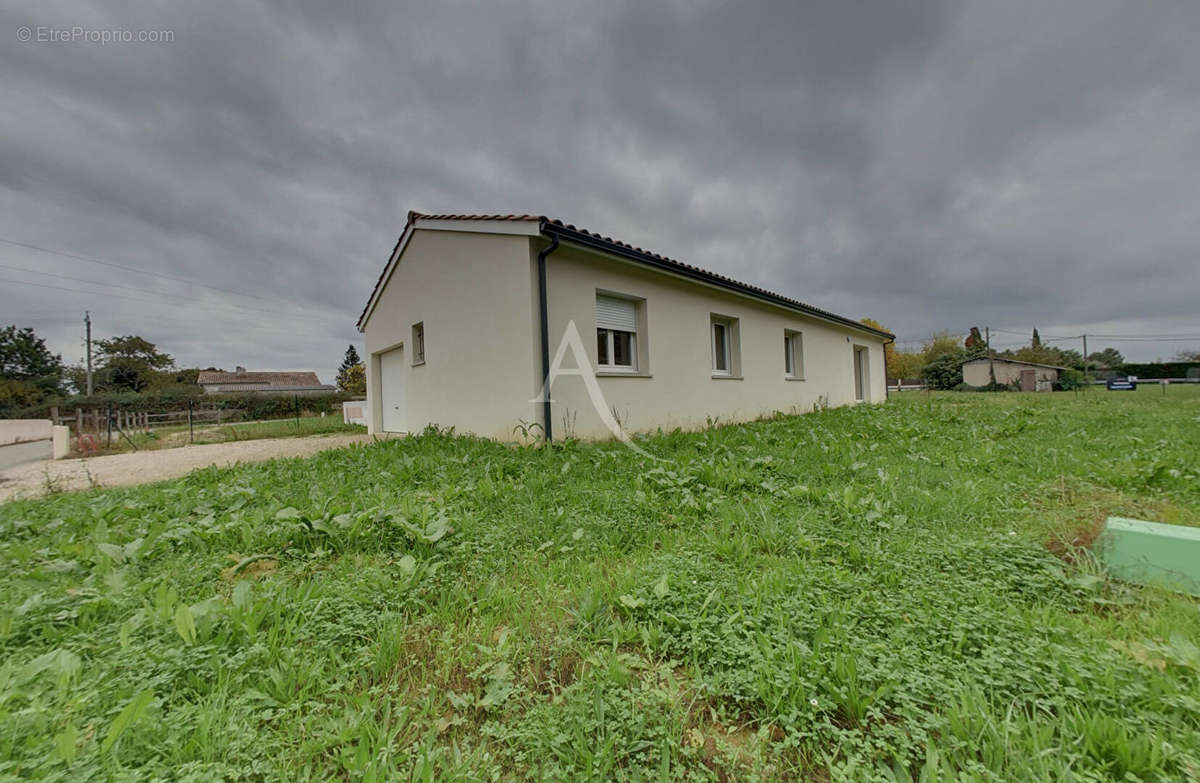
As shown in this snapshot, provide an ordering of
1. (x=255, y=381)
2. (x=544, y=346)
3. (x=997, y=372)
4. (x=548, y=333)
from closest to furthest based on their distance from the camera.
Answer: (x=544, y=346) → (x=548, y=333) → (x=997, y=372) → (x=255, y=381)

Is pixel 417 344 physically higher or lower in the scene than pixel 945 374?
higher

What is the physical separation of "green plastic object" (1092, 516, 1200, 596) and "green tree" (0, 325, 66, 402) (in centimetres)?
4893

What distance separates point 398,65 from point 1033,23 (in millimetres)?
10527

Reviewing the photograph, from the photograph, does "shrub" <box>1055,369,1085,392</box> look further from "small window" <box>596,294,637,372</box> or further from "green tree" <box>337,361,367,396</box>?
"green tree" <box>337,361,367,396</box>

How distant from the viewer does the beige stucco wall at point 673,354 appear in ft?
21.0

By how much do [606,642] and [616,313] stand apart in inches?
241

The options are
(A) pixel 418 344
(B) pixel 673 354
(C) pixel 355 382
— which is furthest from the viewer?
(C) pixel 355 382

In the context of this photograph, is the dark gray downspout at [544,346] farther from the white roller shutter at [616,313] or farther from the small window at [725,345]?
the small window at [725,345]

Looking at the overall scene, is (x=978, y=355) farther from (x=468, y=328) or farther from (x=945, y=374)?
(x=468, y=328)

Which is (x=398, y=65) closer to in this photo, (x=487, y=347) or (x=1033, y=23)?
(x=487, y=347)

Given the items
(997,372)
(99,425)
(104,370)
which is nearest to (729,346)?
(99,425)

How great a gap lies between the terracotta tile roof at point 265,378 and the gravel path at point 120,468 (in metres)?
39.5

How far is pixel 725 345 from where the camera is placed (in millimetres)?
9773

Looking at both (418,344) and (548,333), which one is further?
(418,344)
